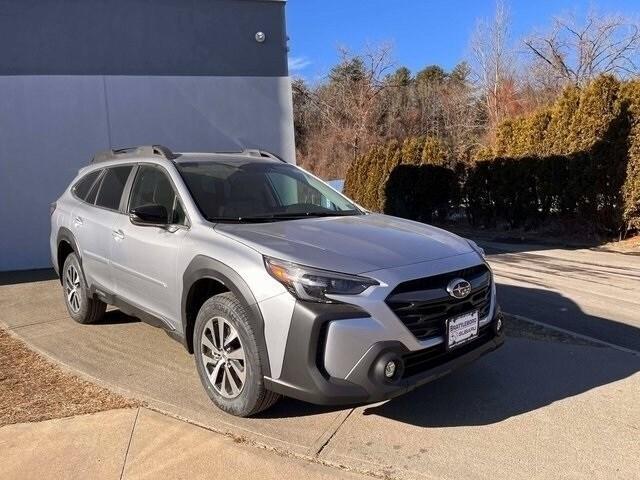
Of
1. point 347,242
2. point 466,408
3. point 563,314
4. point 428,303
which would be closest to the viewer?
point 428,303

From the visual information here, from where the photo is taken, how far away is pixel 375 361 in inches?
128

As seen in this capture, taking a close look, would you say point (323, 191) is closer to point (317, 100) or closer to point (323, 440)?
point (323, 440)

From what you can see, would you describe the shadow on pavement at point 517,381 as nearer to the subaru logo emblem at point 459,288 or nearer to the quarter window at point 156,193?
the subaru logo emblem at point 459,288

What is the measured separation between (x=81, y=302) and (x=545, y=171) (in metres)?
10.4

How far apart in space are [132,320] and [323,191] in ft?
8.46

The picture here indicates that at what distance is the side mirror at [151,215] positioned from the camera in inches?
166

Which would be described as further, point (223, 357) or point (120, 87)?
point (120, 87)

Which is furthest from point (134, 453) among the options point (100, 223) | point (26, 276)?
point (26, 276)

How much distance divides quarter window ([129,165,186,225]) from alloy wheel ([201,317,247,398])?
34.4 inches

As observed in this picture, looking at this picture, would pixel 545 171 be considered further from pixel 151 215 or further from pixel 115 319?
pixel 151 215

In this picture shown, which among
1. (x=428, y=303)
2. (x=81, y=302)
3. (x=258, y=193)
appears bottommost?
(x=81, y=302)

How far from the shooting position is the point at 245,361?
3586 millimetres

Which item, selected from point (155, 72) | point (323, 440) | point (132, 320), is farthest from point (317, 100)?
point (323, 440)

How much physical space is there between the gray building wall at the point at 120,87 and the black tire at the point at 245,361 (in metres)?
6.86
